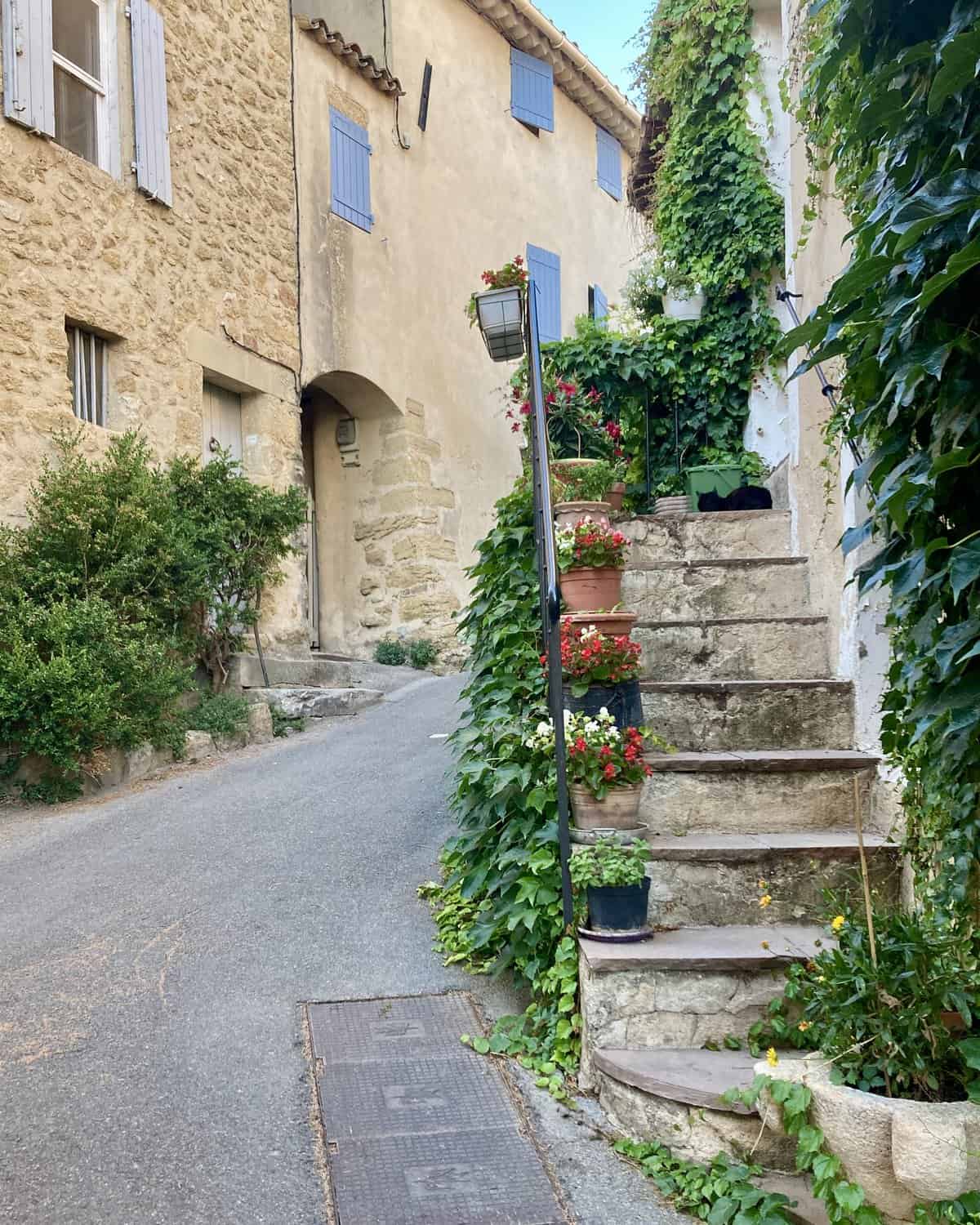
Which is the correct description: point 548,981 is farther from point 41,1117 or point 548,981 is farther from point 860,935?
point 41,1117

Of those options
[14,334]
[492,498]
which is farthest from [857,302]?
[492,498]

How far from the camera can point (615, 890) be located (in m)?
2.55

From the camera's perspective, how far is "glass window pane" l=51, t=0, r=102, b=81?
6.73 m

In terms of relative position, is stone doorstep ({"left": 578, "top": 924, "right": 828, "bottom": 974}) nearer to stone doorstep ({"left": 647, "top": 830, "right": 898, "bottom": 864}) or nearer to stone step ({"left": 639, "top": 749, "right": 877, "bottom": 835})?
stone doorstep ({"left": 647, "top": 830, "right": 898, "bottom": 864})

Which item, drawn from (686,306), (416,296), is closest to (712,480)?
(686,306)

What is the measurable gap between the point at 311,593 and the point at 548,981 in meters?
7.98

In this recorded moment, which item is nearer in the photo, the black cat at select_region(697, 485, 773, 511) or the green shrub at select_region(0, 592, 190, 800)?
the green shrub at select_region(0, 592, 190, 800)

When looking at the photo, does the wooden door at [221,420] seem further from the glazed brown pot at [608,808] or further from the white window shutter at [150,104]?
the glazed brown pot at [608,808]

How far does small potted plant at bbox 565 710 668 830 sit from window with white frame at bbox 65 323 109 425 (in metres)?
4.81

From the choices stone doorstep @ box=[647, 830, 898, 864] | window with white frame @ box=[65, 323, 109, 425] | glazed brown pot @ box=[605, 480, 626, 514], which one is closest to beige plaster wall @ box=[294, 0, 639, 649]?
window with white frame @ box=[65, 323, 109, 425]

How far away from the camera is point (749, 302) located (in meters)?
7.52

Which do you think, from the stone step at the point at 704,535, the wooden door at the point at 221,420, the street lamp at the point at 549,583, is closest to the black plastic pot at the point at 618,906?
the street lamp at the point at 549,583

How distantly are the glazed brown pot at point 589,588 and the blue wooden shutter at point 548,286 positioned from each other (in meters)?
9.61

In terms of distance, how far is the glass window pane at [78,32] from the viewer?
673 centimetres
